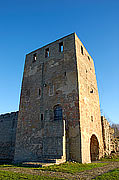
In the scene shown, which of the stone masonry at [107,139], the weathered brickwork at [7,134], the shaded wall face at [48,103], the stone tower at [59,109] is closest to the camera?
the stone tower at [59,109]

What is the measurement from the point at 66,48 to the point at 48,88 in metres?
4.15

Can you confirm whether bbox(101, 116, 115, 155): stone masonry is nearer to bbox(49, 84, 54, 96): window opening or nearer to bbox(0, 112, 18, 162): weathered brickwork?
bbox(49, 84, 54, 96): window opening

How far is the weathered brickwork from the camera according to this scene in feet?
56.7

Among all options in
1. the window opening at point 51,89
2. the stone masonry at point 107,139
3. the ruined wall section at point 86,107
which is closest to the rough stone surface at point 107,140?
the stone masonry at point 107,139

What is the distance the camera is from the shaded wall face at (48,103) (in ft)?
37.9

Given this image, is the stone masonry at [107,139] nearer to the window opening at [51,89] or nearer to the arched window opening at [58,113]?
the arched window opening at [58,113]

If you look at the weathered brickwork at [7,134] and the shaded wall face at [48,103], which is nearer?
the shaded wall face at [48,103]

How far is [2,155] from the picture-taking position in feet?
Result: 57.5

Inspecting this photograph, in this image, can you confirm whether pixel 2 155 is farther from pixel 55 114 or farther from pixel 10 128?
pixel 55 114

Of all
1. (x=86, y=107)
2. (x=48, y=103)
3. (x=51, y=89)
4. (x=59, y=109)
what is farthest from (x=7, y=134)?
(x=86, y=107)

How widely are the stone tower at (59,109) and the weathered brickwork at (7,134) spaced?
3.91 m

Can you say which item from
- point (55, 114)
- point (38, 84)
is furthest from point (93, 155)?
point (38, 84)

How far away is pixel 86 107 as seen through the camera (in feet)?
43.5

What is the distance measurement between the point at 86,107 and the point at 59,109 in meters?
2.31
